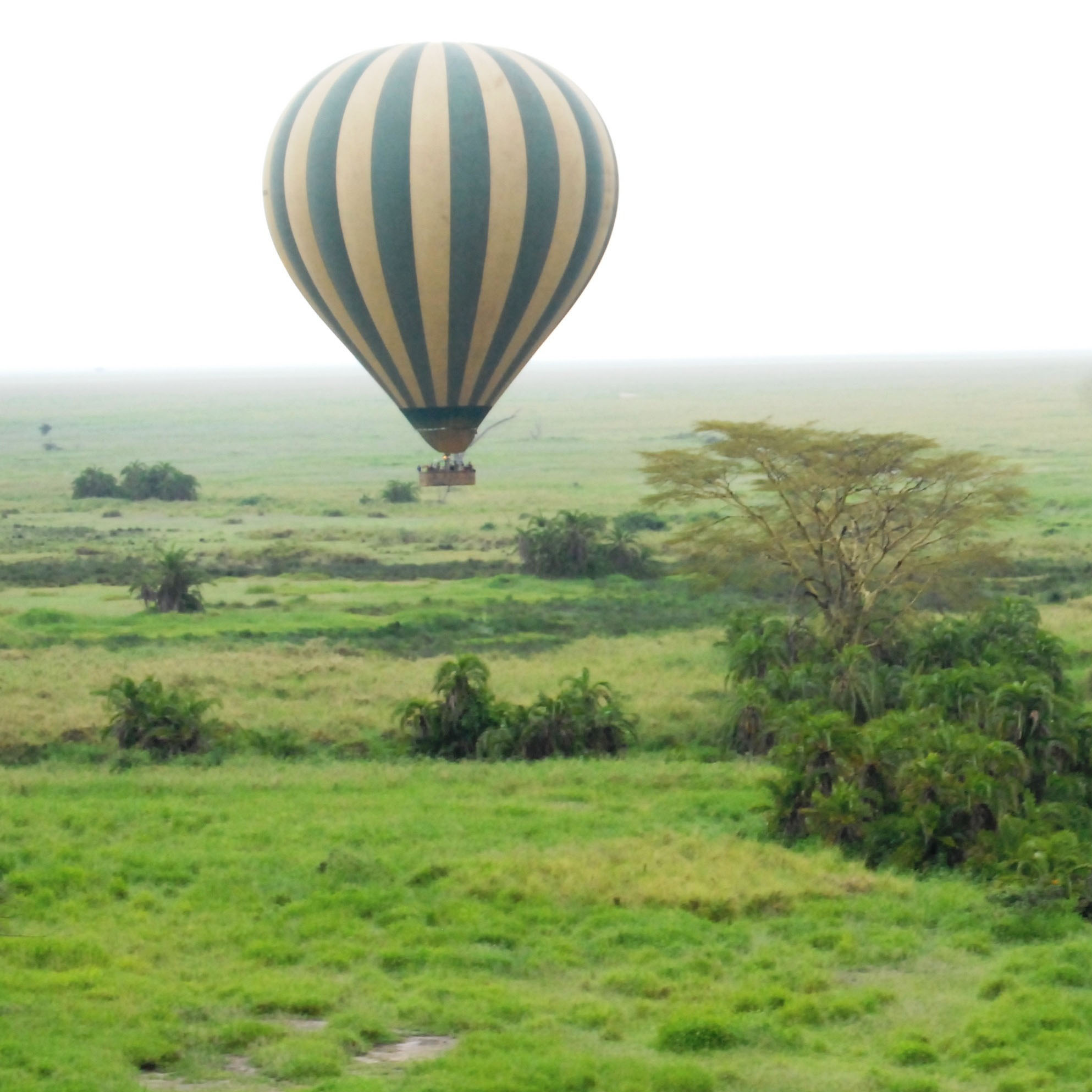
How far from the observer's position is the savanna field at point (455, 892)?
653 inches

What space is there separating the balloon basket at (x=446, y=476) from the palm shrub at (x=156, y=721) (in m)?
7.29

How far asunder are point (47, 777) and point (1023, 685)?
14661mm

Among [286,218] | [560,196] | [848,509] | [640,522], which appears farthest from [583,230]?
[640,522]

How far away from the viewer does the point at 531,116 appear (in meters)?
23.2

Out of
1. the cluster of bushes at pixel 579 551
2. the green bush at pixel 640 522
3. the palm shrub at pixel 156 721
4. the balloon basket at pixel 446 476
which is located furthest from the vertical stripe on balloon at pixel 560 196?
the green bush at pixel 640 522

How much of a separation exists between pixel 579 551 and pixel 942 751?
25.0 m

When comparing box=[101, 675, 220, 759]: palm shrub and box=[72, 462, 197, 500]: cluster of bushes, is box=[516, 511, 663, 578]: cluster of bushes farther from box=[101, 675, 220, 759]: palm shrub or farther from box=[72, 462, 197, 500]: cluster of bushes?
box=[72, 462, 197, 500]: cluster of bushes

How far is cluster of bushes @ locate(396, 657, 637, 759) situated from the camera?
28953 mm

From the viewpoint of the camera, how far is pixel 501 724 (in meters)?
29.2

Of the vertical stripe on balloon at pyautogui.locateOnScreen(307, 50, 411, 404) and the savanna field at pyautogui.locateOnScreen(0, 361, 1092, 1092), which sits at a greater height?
the vertical stripe on balloon at pyautogui.locateOnScreen(307, 50, 411, 404)

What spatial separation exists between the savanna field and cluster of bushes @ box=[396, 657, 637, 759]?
0.55 metres

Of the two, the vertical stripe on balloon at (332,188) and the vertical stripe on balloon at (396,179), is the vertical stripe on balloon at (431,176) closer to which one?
the vertical stripe on balloon at (396,179)

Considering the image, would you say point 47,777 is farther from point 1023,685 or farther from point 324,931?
point 1023,685

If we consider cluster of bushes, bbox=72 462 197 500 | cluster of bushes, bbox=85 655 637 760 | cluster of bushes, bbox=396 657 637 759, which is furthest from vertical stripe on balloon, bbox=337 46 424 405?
cluster of bushes, bbox=72 462 197 500
